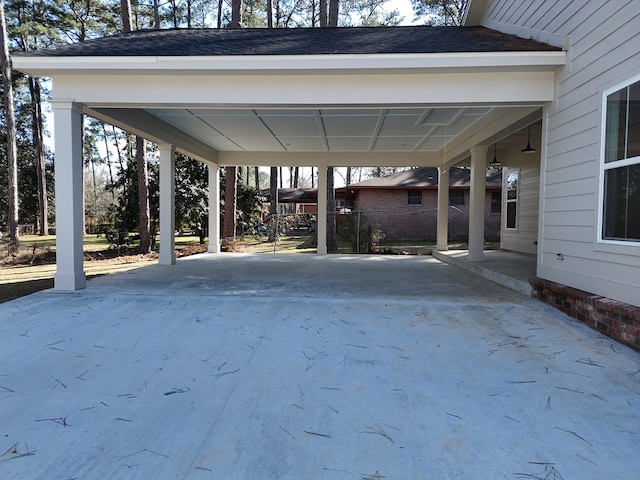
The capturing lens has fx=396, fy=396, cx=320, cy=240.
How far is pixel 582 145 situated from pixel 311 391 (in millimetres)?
4422

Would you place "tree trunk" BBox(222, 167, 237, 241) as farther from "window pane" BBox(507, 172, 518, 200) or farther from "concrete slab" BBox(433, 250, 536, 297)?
"window pane" BBox(507, 172, 518, 200)

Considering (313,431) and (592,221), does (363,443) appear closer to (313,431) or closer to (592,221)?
(313,431)

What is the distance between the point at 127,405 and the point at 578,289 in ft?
16.1

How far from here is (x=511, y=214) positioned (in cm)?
1218

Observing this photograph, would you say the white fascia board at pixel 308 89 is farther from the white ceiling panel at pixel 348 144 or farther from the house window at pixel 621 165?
the white ceiling panel at pixel 348 144

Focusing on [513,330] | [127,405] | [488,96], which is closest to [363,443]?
[127,405]

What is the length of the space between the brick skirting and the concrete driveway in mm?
129

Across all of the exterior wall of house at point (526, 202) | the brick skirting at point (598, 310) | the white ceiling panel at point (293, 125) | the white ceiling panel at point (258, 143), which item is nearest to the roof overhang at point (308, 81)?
the white ceiling panel at point (293, 125)

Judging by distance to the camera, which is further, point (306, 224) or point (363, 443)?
point (306, 224)

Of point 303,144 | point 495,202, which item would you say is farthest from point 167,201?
point 495,202

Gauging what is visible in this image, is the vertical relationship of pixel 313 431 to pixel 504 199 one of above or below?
below

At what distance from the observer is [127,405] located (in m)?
2.66

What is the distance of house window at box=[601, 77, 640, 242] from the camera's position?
13.0 ft

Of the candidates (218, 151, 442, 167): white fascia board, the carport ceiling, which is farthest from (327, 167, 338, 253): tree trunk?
the carport ceiling
